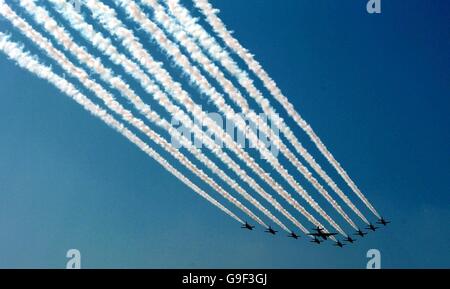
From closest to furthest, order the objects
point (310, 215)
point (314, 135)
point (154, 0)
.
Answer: point (154, 0)
point (314, 135)
point (310, 215)

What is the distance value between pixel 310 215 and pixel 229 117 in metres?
14.6

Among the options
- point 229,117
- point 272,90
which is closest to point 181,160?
point 229,117

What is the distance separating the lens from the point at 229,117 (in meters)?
24.9
